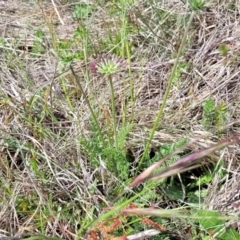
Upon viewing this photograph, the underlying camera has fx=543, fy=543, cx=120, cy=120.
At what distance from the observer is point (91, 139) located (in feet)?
5.12

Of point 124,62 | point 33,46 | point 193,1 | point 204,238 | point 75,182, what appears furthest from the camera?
point 33,46

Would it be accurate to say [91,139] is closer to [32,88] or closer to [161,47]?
[32,88]

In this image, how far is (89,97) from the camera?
1.80 m

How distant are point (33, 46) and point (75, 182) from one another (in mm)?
775

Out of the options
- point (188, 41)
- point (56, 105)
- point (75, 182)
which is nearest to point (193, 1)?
point (188, 41)

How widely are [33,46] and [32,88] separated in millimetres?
279

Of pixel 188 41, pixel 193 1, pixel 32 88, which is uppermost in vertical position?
pixel 193 1

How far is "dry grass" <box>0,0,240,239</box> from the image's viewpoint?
151cm

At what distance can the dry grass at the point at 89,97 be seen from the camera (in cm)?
151

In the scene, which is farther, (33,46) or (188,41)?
(33,46)

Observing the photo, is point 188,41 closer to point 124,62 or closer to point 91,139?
point 124,62

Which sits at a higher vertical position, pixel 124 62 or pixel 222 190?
pixel 124 62

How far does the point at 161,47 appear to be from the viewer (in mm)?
1959

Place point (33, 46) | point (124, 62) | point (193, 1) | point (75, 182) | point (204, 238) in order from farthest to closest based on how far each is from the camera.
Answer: point (33, 46) < point (124, 62) < point (193, 1) < point (75, 182) < point (204, 238)
